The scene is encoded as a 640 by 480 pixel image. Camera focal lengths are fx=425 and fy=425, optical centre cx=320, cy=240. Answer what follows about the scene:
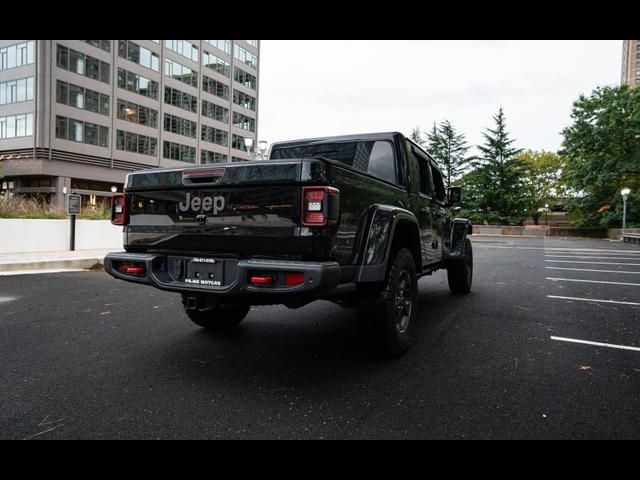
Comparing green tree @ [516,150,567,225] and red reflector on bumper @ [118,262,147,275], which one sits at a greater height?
green tree @ [516,150,567,225]

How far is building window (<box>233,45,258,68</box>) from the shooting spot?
5494 cm

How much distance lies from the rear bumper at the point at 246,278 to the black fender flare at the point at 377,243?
0.42 meters

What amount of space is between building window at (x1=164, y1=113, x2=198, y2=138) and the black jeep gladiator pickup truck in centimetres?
4618

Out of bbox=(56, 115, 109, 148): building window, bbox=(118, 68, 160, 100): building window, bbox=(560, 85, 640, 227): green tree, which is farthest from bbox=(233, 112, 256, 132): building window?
bbox=(560, 85, 640, 227): green tree

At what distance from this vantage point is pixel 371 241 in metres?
3.27

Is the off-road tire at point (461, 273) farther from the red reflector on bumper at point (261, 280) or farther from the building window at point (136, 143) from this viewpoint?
the building window at point (136, 143)

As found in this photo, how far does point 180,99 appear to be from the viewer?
4734 cm

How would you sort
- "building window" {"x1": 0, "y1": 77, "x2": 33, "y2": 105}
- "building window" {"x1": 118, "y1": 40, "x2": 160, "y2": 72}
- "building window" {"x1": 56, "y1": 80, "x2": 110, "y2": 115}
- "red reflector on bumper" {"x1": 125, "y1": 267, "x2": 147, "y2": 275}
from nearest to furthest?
"red reflector on bumper" {"x1": 125, "y1": 267, "x2": 147, "y2": 275} → "building window" {"x1": 0, "y1": 77, "x2": 33, "y2": 105} → "building window" {"x1": 56, "y1": 80, "x2": 110, "y2": 115} → "building window" {"x1": 118, "y1": 40, "x2": 160, "y2": 72}

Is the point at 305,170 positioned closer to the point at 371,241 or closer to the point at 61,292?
the point at 371,241

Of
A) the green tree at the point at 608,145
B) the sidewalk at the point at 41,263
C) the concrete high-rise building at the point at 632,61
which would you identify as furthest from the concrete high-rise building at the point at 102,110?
the concrete high-rise building at the point at 632,61

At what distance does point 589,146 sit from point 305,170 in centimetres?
3499

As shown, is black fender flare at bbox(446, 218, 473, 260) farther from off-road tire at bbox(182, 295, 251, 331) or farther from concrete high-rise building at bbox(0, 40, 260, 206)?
concrete high-rise building at bbox(0, 40, 260, 206)

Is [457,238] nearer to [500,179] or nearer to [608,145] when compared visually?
[608,145]

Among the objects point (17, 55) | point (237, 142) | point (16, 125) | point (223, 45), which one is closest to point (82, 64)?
point (17, 55)
